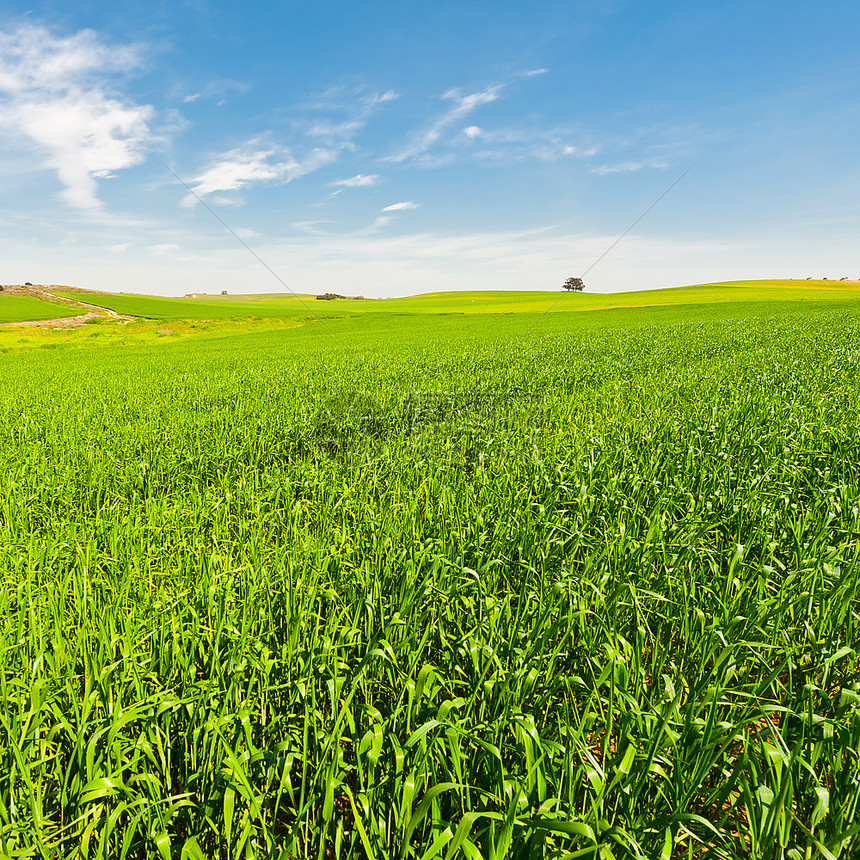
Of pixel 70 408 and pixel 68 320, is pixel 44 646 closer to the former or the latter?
pixel 70 408

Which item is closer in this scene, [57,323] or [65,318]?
[57,323]

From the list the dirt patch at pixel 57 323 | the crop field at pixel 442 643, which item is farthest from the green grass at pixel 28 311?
the crop field at pixel 442 643

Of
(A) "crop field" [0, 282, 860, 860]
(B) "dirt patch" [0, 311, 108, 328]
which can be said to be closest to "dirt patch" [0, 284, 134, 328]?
(B) "dirt patch" [0, 311, 108, 328]

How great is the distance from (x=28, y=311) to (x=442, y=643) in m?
88.2

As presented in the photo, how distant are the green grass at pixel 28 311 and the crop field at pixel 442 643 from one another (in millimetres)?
71974

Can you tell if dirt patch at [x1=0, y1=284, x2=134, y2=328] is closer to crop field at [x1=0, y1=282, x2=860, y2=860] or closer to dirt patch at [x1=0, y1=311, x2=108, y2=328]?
dirt patch at [x1=0, y1=311, x2=108, y2=328]

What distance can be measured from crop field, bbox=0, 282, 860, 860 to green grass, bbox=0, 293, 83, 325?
72.0 meters

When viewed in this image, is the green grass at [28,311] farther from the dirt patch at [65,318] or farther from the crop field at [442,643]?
the crop field at [442,643]

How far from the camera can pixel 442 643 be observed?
8.12ft

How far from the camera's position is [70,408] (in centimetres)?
941

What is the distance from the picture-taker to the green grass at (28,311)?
6078 cm

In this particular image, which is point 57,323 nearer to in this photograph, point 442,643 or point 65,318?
point 65,318

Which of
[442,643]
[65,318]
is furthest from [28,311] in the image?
[442,643]

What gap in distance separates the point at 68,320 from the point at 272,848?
7922cm
